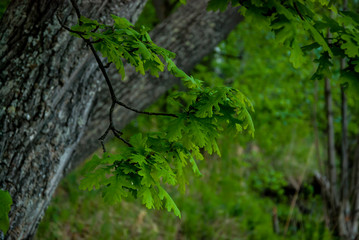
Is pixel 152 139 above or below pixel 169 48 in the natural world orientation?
below

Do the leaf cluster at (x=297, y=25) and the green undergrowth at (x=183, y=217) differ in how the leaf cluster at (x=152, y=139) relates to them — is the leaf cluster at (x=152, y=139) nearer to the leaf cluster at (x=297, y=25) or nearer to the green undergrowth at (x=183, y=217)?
the leaf cluster at (x=297, y=25)

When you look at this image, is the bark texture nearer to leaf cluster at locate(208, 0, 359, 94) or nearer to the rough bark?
the rough bark

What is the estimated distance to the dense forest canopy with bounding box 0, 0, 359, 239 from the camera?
1.12 m

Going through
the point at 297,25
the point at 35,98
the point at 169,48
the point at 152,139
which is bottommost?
the point at 35,98

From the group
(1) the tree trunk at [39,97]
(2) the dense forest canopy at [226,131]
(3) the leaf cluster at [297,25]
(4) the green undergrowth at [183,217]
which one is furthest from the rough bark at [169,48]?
(3) the leaf cluster at [297,25]

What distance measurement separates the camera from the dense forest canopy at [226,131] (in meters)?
1.12

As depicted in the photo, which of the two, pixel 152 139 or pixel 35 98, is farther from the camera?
pixel 35 98

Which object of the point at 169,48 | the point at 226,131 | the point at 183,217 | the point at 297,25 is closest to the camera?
the point at 297,25

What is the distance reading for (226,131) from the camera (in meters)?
1.26

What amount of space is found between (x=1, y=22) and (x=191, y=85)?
1.13m

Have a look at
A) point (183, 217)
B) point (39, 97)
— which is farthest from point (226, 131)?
point (183, 217)

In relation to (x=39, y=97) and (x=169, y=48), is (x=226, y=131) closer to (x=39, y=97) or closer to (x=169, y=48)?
(x=39, y=97)

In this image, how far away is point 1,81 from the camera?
1.67 metres

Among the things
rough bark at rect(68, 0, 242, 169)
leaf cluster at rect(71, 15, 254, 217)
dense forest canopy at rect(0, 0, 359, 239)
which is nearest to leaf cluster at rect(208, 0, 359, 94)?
dense forest canopy at rect(0, 0, 359, 239)
